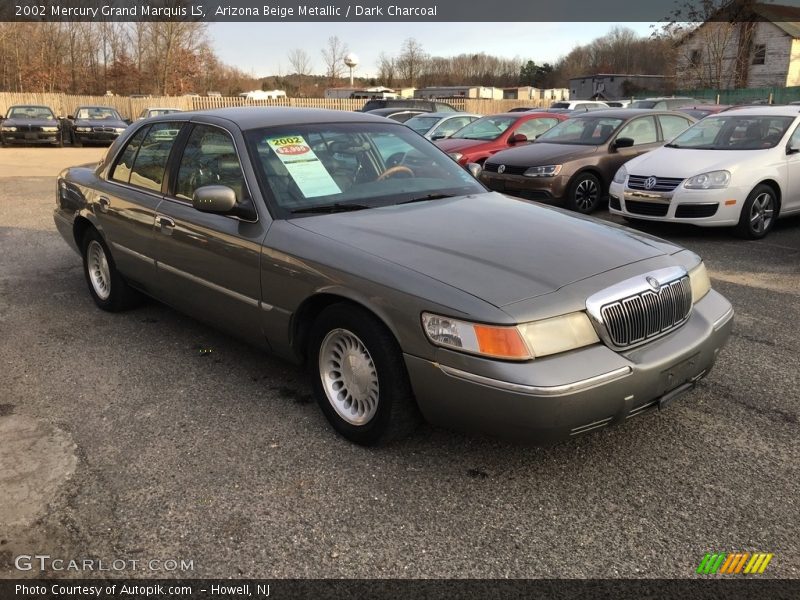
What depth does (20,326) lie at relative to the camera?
16.9ft

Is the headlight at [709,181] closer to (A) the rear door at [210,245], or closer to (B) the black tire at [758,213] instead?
(B) the black tire at [758,213]

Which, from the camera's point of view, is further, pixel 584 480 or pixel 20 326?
pixel 20 326

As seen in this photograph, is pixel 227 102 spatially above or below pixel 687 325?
above

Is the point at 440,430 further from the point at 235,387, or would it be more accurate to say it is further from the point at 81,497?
the point at 81,497

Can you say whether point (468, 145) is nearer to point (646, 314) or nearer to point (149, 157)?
point (149, 157)

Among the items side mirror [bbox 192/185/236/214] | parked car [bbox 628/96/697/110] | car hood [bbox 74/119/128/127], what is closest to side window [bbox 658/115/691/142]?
parked car [bbox 628/96/697/110]

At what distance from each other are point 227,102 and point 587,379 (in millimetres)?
35159

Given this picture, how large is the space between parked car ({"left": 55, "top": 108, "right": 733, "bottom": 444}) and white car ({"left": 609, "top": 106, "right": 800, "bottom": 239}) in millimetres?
4322

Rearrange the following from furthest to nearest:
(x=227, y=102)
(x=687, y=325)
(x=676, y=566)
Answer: (x=227, y=102), (x=687, y=325), (x=676, y=566)

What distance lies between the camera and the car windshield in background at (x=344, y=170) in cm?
372

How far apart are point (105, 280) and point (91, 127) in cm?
2287

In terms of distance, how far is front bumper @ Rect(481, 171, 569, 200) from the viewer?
9.36 m

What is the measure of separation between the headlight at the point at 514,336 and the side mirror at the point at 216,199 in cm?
140

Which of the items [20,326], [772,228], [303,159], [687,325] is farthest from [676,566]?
[772,228]
